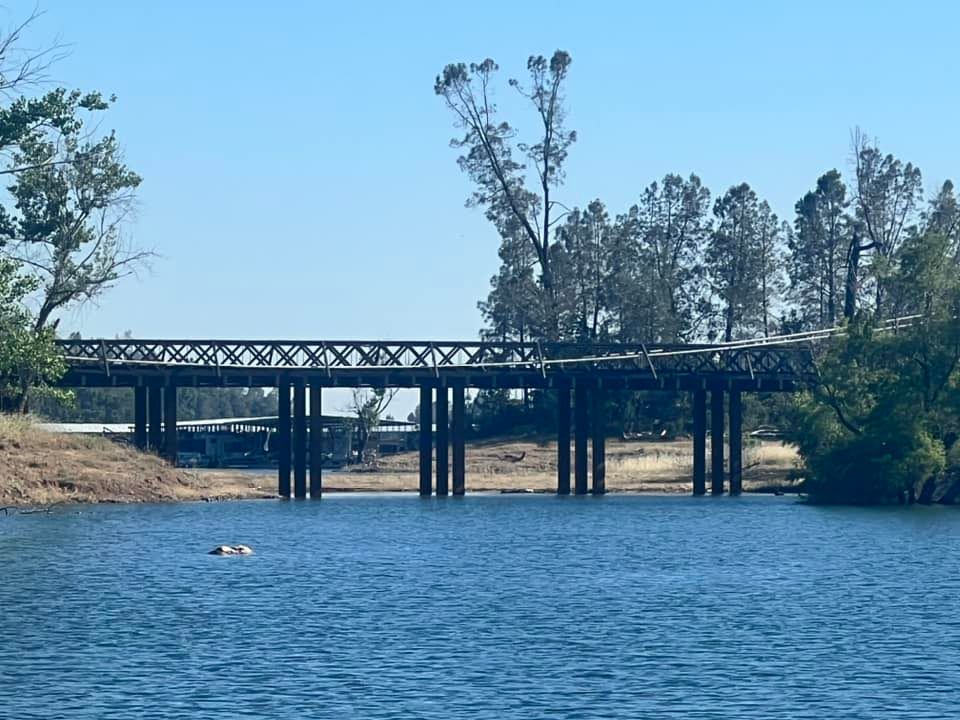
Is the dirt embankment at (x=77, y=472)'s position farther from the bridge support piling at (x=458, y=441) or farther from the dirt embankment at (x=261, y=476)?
the bridge support piling at (x=458, y=441)

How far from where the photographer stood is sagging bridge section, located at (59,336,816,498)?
307 ft

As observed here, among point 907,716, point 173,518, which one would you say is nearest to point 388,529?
point 173,518

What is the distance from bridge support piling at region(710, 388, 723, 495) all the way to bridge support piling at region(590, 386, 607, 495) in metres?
6.34

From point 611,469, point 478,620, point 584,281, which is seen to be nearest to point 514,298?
point 584,281

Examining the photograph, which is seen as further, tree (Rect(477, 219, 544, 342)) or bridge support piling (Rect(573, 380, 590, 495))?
tree (Rect(477, 219, 544, 342))

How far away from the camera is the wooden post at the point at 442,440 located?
96875mm

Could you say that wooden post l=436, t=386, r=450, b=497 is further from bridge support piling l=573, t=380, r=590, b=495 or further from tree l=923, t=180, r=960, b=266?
tree l=923, t=180, r=960, b=266

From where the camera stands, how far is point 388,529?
74750mm

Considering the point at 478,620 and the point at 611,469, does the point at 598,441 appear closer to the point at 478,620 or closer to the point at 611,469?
the point at 611,469

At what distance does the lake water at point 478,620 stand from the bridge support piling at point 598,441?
24265 mm

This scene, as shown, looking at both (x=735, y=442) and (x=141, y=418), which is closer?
(x=141, y=418)

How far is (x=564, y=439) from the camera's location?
10138 centimetres

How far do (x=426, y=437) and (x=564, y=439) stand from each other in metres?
7.96

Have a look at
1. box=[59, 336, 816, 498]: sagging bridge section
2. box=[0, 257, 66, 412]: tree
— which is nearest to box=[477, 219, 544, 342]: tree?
box=[59, 336, 816, 498]: sagging bridge section
